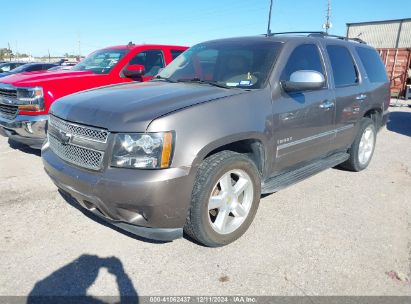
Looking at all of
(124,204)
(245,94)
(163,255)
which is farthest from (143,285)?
(245,94)

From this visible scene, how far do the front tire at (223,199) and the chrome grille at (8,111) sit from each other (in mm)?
3807

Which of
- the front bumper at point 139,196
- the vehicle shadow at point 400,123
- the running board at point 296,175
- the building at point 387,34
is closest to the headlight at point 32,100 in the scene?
the front bumper at point 139,196

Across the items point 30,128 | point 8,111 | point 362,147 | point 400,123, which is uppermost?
point 8,111

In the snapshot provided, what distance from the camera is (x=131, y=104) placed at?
9.34 ft

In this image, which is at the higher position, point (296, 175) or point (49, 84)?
point (49, 84)

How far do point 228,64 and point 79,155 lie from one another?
1892 millimetres

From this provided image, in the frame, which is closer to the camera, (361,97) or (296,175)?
(296,175)

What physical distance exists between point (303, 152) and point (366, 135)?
80.4 inches

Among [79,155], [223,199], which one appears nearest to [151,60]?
[79,155]

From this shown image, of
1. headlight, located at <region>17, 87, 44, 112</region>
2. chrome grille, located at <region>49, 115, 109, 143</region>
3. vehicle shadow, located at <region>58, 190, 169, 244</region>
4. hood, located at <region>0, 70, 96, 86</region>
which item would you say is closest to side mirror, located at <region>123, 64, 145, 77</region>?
hood, located at <region>0, 70, 96, 86</region>

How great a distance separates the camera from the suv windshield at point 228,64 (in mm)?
3537

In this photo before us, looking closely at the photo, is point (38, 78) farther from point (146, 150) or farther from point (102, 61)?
point (146, 150)

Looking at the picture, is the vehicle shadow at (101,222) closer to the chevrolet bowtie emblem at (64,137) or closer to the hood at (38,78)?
the chevrolet bowtie emblem at (64,137)

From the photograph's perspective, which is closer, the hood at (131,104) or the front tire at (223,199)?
the hood at (131,104)
